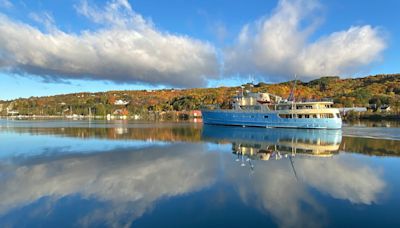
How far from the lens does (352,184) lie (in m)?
13.6

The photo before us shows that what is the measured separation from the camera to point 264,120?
4956 centimetres

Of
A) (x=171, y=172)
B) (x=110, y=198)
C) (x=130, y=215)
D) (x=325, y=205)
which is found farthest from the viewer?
(x=171, y=172)

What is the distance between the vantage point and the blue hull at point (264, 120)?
44719 millimetres

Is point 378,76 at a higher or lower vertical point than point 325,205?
higher

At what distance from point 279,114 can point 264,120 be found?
2.88 m

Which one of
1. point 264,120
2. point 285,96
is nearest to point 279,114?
point 264,120

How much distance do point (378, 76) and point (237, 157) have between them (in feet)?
572

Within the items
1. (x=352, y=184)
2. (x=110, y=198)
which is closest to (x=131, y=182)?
(x=110, y=198)

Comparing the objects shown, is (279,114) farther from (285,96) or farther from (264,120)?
(285,96)

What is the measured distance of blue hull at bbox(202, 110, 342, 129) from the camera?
147 feet

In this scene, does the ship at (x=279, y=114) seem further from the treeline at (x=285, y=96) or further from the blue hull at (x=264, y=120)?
the treeline at (x=285, y=96)

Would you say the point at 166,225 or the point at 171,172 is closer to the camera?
the point at 166,225

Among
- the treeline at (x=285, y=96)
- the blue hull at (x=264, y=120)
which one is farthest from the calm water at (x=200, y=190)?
the treeline at (x=285, y=96)

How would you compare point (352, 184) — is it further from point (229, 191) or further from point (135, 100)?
point (135, 100)
